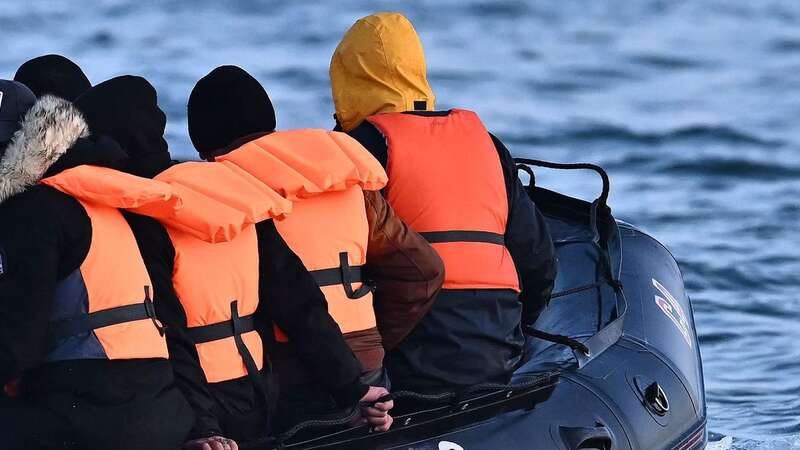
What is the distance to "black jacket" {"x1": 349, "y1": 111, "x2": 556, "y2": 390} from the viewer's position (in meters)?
4.97

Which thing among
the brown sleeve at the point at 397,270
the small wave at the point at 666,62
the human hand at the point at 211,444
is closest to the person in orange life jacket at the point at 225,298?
the human hand at the point at 211,444

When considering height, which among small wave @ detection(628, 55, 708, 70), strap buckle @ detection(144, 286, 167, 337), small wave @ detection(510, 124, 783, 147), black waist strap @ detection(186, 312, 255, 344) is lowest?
small wave @ detection(510, 124, 783, 147)

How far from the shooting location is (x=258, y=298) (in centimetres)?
437

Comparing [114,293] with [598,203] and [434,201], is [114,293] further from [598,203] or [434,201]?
[598,203]

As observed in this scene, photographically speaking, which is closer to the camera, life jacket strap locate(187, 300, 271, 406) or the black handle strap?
life jacket strap locate(187, 300, 271, 406)

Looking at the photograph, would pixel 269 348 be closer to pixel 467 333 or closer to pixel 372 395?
pixel 372 395

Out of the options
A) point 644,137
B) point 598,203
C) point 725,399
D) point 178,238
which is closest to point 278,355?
point 178,238

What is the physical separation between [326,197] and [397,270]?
0.35 m

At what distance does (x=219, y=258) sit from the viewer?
13.9 feet

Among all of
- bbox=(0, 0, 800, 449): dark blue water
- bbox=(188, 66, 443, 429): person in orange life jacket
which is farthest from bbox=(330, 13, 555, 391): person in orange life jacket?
bbox=(0, 0, 800, 449): dark blue water

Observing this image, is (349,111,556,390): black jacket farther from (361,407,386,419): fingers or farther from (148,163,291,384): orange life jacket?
(148,163,291,384): orange life jacket

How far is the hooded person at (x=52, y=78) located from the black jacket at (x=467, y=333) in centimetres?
104

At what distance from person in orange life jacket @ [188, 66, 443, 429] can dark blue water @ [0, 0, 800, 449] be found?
10.7 ft

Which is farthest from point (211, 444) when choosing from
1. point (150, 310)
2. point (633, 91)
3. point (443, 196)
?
point (633, 91)
